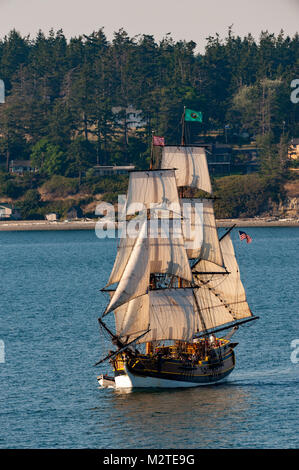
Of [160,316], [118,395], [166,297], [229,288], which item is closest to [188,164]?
[229,288]

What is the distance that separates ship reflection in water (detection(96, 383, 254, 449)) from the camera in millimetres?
52281

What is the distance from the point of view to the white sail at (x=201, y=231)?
71.3 m

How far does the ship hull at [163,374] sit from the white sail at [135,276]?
156 inches

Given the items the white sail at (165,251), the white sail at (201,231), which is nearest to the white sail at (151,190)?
the white sail at (165,251)

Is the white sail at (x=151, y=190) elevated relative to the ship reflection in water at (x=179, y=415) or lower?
elevated

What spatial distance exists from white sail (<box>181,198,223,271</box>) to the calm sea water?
7799mm

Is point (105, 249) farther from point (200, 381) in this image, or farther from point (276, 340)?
point (200, 381)

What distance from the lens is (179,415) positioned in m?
56.4

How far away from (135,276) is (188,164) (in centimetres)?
1368

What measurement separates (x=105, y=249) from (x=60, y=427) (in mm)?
130658

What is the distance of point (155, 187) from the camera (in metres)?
→ 66.8

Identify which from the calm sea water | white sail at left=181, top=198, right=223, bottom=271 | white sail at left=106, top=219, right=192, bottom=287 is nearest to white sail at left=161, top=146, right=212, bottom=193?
white sail at left=181, top=198, right=223, bottom=271

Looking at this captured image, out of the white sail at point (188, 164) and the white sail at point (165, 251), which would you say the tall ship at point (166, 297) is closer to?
the white sail at point (165, 251)

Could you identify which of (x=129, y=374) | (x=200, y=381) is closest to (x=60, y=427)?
(x=129, y=374)
